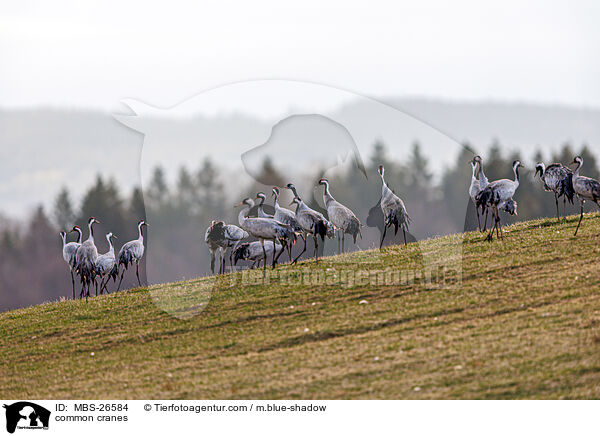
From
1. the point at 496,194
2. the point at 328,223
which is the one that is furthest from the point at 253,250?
the point at 496,194

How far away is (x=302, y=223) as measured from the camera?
21.9 metres

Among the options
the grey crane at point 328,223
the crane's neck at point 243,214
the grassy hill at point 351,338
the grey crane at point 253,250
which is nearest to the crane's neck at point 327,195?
the grey crane at point 328,223

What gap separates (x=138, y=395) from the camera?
15523mm

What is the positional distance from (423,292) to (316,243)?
173 inches

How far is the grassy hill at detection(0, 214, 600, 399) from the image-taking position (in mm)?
14594

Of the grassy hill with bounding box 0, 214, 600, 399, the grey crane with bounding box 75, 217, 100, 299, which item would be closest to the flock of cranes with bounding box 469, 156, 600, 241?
the grassy hill with bounding box 0, 214, 600, 399

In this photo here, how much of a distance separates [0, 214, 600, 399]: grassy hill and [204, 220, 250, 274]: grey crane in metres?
1.47

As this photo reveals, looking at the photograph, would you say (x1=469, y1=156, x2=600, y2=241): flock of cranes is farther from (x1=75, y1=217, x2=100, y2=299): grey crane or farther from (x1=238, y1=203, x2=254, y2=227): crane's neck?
(x1=75, y1=217, x2=100, y2=299): grey crane

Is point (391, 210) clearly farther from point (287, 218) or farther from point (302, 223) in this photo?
point (287, 218)
